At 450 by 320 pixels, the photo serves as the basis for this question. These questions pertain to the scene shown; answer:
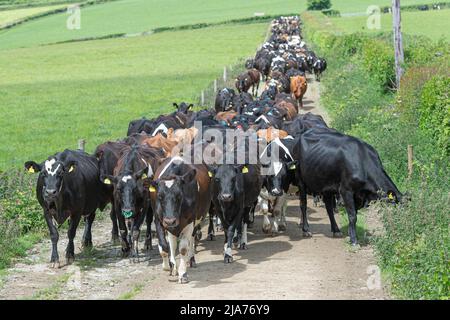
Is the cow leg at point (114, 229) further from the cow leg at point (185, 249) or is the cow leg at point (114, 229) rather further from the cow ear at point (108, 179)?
the cow leg at point (185, 249)

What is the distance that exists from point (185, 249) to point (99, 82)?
44448 millimetres

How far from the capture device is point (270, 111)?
23.8 meters

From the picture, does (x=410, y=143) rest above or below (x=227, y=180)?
below

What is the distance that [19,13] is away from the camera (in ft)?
409

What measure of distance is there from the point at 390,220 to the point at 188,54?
61.3 metres

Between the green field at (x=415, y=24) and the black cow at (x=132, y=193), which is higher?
the green field at (x=415, y=24)

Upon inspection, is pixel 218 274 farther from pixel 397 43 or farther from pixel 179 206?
pixel 397 43

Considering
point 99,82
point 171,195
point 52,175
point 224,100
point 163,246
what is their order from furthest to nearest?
point 99,82 → point 224,100 → point 52,175 → point 163,246 → point 171,195

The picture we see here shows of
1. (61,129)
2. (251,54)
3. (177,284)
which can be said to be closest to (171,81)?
(251,54)

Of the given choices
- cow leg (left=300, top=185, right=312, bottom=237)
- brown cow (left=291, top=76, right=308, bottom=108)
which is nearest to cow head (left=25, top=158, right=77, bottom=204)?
cow leg (left=300, top=185, right=312, bottom=237)

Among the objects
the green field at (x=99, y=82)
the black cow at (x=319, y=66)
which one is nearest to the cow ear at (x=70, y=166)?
the green field at (x=99, y=82)

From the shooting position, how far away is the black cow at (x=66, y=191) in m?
14.5

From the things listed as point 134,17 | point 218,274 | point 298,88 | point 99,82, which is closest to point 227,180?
point 218,274

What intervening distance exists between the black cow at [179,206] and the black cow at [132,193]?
0.56 meters
